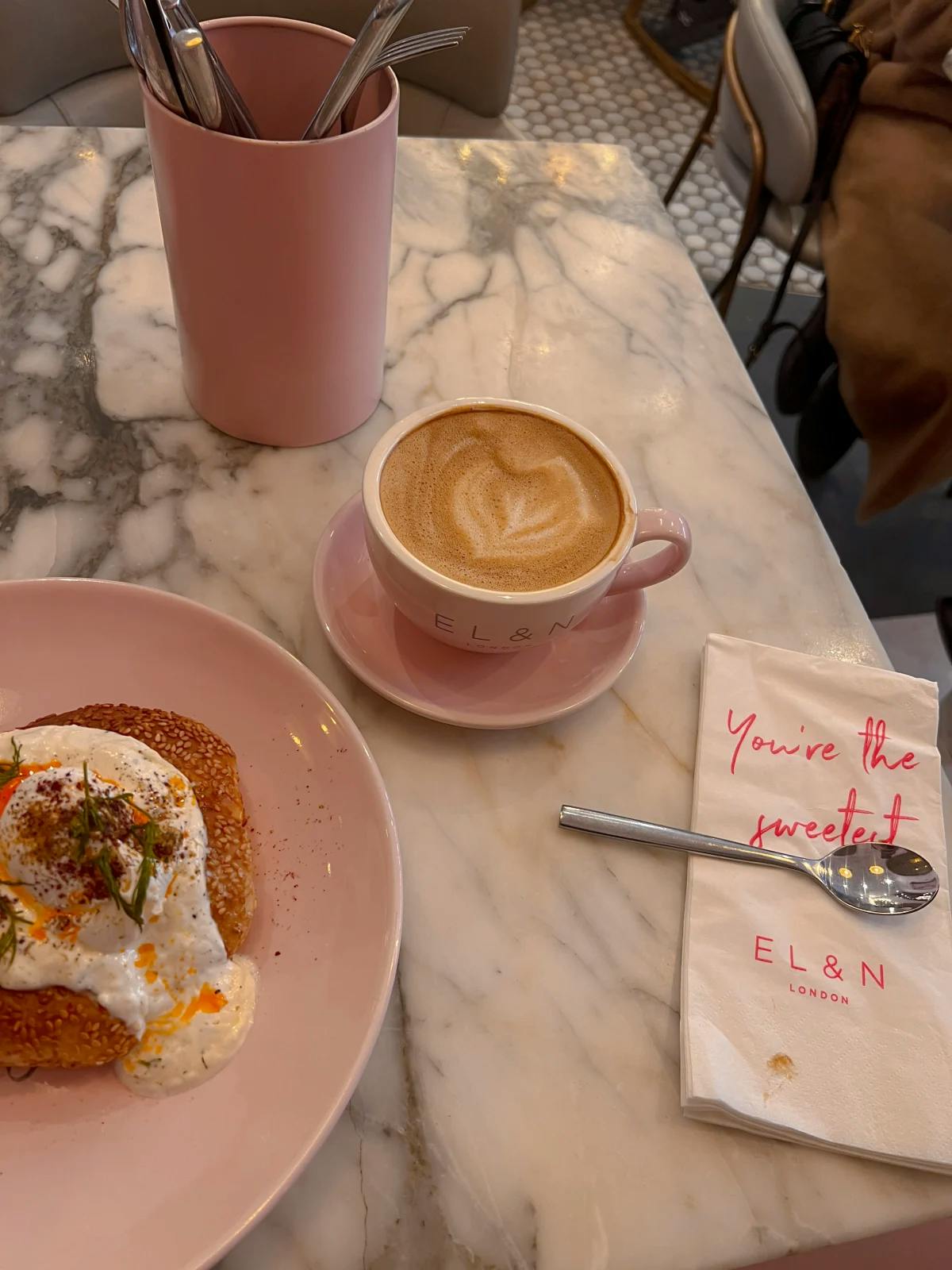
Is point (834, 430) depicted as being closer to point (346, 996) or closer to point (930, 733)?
point (930, 733)

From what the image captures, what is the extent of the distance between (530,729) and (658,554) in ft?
0.47

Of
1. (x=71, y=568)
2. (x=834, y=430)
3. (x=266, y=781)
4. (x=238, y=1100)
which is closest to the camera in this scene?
(x=238, y=1100)

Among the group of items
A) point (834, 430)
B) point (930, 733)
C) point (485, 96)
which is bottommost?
point (834, 430)

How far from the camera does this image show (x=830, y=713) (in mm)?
616

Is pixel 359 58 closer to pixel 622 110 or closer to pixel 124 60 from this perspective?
pixel 124 60

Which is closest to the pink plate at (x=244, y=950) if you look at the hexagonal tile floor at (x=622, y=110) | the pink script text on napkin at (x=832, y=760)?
the pink script text on napkin at (x=832, y=760)

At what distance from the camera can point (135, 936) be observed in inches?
17.3

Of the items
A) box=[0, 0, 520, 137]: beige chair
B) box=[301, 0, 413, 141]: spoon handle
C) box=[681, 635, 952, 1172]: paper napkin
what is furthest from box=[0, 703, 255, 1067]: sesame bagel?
box=[0, 0, 520, 137]: beige chair

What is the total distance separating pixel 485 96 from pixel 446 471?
→ 109 cm

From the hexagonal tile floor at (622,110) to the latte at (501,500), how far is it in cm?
168

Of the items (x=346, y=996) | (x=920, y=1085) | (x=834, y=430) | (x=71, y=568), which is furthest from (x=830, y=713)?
(x=834, y=430)

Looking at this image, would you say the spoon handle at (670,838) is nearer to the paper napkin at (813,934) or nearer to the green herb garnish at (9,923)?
the paper napkin at (813,934)

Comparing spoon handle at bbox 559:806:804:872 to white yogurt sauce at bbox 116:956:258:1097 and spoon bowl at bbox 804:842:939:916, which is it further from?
white yogurt sauce at bbox 116:956:258:1097

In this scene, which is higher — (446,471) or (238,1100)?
(446,471)
